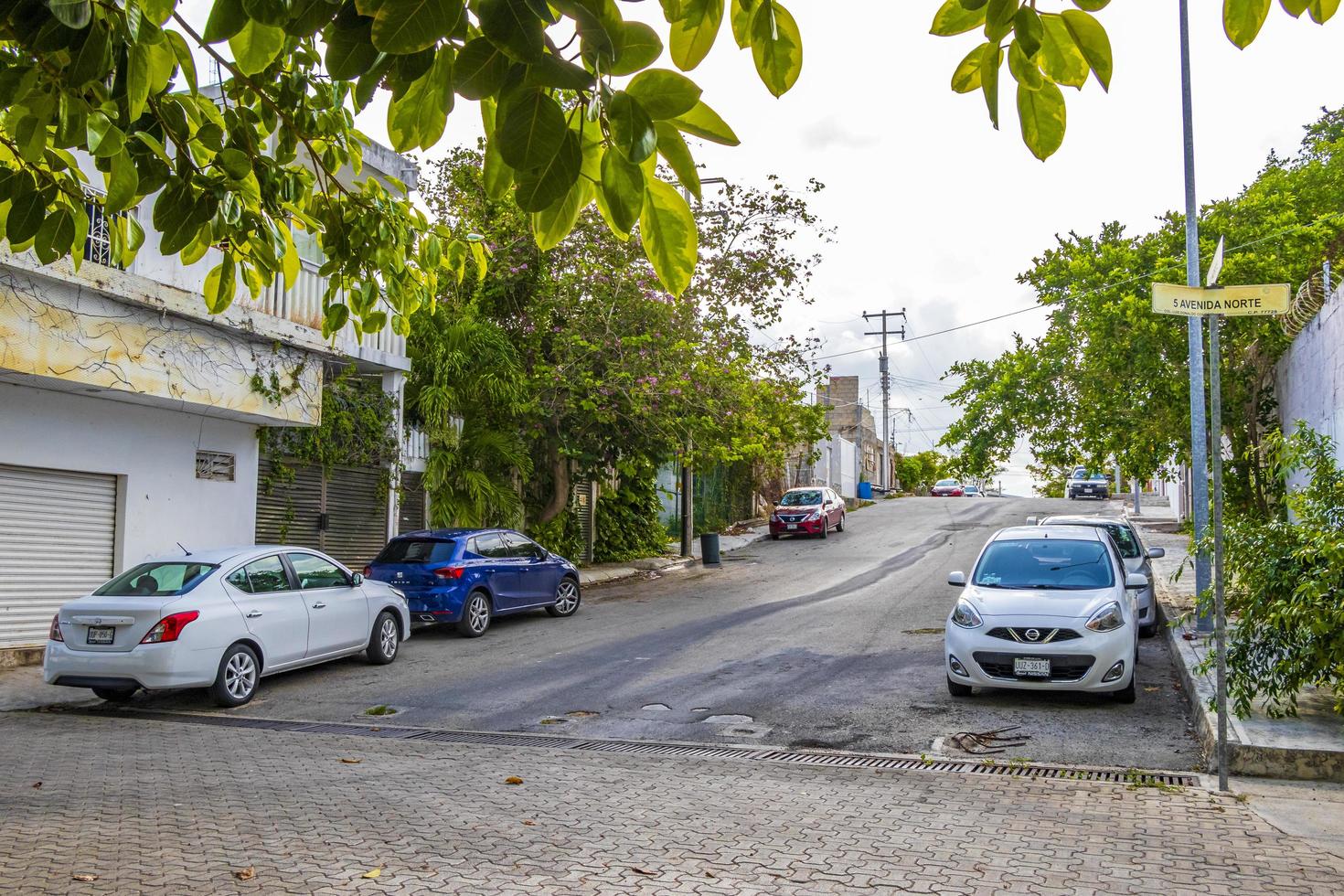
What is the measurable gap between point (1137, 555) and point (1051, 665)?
21.5 feet

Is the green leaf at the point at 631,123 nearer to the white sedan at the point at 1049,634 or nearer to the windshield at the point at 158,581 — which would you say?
the white sedan at the point at 1049,634

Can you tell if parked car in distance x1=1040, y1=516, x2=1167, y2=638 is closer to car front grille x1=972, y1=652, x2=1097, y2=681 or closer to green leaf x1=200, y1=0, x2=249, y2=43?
car front grille x1=972, y1=652, x2=1097, y2=681

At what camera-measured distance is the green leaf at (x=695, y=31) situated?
254cm

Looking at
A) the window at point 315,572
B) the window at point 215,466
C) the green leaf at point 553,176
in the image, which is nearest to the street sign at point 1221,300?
the green leaf at point 553,176

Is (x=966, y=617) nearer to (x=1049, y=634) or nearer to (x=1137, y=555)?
(x=1049, y=634)

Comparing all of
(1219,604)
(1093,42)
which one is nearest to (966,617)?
(1219,604)

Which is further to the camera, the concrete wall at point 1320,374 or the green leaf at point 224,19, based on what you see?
the concrete wall at point 1320,374

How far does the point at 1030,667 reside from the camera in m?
10.0

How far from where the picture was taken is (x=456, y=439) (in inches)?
823

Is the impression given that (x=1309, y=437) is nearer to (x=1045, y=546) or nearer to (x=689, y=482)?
(x=1045, y=546)

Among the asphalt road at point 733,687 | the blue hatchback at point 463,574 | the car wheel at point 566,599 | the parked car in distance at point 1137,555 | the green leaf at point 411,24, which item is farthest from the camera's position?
the car wheel at point 566,599

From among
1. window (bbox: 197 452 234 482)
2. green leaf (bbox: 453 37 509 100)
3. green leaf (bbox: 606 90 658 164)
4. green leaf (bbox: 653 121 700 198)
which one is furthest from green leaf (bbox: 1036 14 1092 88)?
window (bbox: 197 452 234 482)

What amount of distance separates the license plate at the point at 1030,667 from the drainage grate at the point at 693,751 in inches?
79.1

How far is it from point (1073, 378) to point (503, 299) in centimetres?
1159
